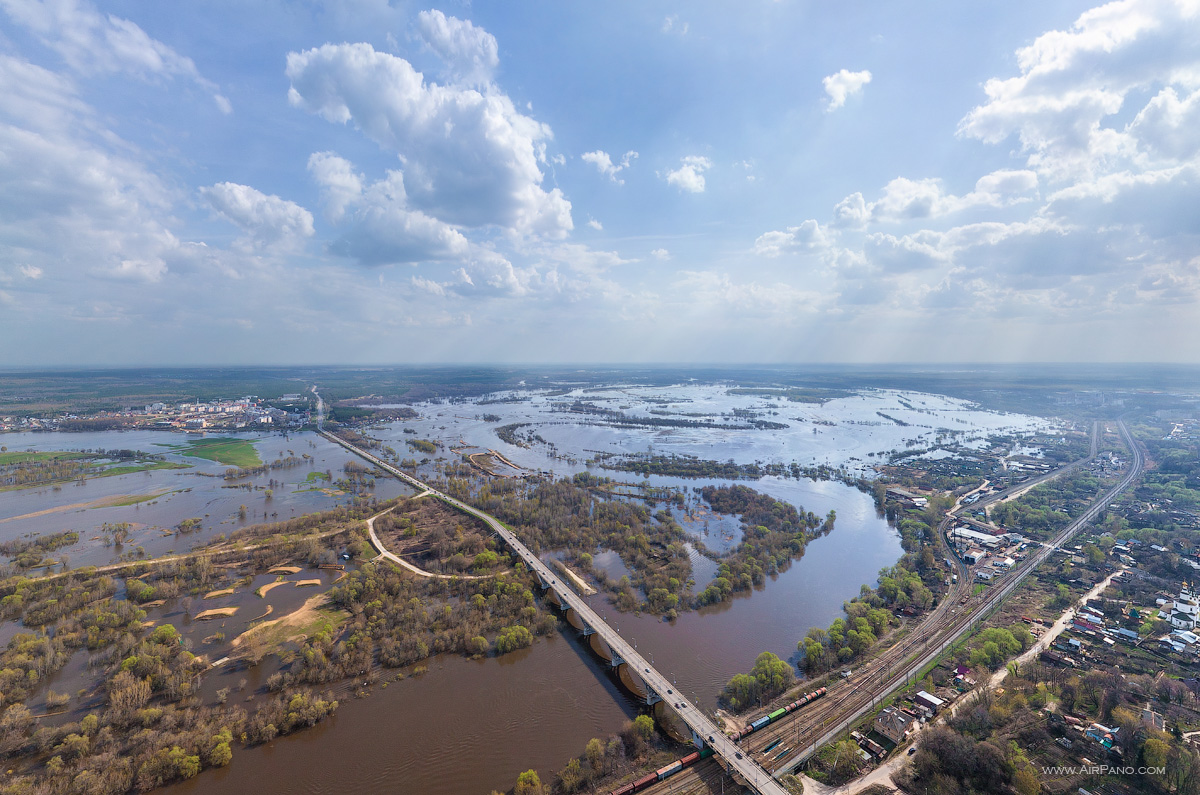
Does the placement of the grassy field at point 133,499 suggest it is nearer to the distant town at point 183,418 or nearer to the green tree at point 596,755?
the distant town at point 183,418

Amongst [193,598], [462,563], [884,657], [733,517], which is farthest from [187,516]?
[884,657]

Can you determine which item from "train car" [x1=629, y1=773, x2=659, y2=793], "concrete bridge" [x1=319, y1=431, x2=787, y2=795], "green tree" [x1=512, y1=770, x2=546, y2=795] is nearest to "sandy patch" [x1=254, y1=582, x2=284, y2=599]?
"concrete bridge" [x1=319, y1=431, x2=787, y2=795]

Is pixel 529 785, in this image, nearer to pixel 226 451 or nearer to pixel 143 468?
pixel 143 468

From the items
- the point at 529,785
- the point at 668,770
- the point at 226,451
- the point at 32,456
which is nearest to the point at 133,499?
the point at 226,451

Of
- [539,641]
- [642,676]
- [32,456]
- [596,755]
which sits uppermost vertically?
[32,456]

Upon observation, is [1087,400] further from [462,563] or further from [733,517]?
[462,563]

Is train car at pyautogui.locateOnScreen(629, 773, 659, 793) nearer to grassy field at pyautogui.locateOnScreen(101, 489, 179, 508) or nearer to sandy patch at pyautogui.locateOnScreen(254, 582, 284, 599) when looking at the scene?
sandy patch at pyautogui.locateOnScreen(254, 582, 284, 599)
